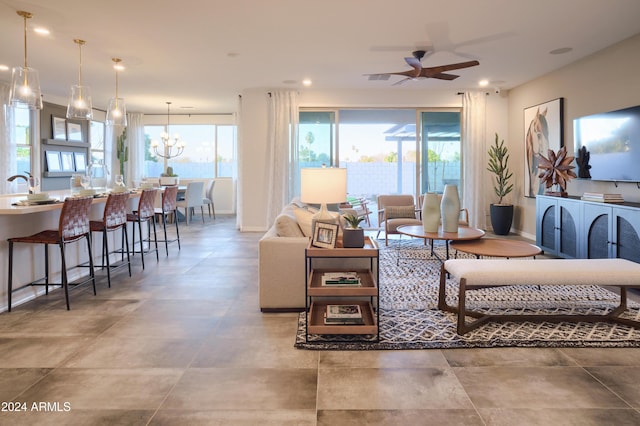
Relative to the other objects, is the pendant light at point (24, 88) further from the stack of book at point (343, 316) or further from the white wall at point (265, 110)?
the white wall at point (265, 110)

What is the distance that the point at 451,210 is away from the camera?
15.0 feet

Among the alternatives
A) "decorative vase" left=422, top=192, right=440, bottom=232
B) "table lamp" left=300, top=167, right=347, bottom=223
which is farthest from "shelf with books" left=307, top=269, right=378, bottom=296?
"decorative vase" left=422, top=192, right=440, bottom=232

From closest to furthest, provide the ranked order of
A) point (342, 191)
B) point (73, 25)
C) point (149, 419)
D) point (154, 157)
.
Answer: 1. point (149, 419)
2. point (342, 191)
3. point (73, 25)
4. point (154, 157)

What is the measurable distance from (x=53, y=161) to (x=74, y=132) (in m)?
0.95

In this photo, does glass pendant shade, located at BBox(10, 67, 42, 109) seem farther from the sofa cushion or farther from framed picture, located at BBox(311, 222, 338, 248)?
framed picture, located at BBox(311, 222, 338, 248)

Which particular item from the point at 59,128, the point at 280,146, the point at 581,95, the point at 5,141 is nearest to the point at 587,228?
the point at 581,95

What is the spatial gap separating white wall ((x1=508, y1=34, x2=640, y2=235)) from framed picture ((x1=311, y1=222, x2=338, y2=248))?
3.82m

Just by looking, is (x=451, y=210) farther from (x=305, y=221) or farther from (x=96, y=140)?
(x=96, y=140)

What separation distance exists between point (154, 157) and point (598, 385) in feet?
34.9

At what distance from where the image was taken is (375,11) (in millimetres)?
4020

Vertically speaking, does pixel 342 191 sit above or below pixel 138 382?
above

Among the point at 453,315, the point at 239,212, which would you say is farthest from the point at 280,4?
the point at 239,212

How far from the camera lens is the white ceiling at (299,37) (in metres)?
3.93

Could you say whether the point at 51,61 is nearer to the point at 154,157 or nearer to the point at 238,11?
the point at 238,11
